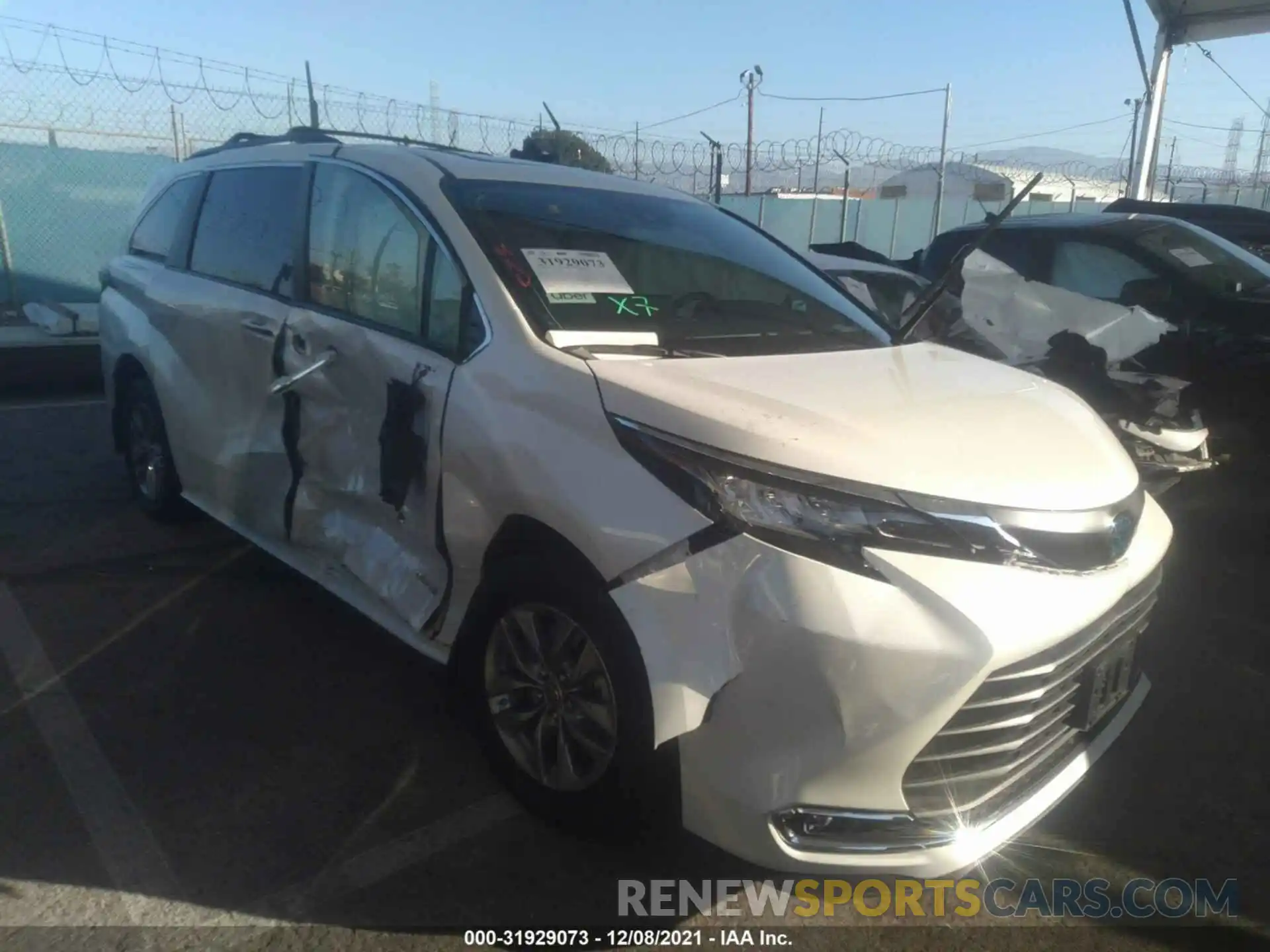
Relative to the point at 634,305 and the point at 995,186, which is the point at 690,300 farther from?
the point at 995,186

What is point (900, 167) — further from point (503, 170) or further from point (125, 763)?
point (125, 763)

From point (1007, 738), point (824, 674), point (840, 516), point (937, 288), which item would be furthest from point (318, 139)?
point (1007, 738)

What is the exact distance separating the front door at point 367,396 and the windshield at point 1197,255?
4691 mm

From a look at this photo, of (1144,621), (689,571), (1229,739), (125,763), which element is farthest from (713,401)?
(1229,739)

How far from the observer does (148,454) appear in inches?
195

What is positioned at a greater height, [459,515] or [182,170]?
[182,170]

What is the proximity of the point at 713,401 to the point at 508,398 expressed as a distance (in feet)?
1.93

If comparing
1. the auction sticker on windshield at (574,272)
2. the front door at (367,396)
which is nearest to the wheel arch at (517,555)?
the front door at (367,396)

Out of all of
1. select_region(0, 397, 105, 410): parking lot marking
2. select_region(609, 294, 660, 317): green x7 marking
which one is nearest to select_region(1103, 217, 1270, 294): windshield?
select_region(609, 294, 660, 317): green x7 marking

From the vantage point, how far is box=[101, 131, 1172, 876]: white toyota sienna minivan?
6.92 feet

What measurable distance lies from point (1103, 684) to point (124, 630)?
11.3 feet

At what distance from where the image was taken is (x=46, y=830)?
270 cm

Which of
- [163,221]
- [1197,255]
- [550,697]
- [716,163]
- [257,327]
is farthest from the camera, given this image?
[716,163]

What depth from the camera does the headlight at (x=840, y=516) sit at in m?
2.14
